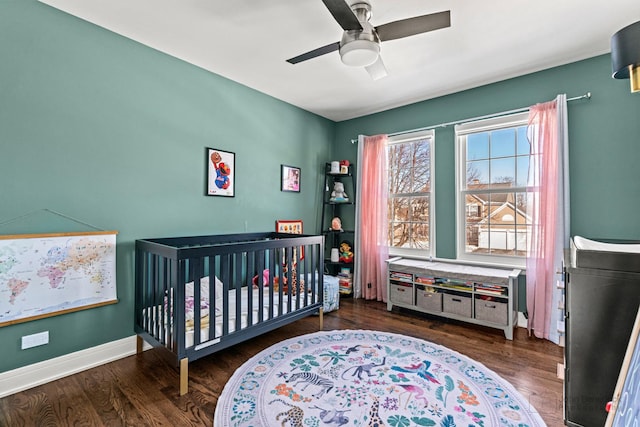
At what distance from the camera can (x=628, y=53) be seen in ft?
3.18

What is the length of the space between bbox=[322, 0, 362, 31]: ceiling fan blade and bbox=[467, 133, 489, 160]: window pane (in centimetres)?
213

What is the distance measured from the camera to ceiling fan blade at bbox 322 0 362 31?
1.50m

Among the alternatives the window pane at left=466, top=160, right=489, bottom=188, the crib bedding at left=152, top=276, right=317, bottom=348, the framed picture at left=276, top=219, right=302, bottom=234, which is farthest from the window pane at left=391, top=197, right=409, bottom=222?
the crib bedding at left=152, top=276, right=317, bottom=348

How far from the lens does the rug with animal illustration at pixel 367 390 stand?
1.60 metres

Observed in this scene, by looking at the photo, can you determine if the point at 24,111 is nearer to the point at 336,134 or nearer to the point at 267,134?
the point at 267,134

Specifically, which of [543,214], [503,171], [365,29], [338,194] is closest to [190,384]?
[365,29]

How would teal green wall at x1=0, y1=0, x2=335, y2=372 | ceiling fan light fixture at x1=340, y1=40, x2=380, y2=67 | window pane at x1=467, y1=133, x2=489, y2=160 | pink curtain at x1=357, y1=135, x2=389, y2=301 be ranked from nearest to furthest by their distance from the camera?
ceiling fan light fixture at x1=340, y1=40, x2=380, y2=67 < teal green wall at x1=0, y1=0, x2=335, y2=372 < window pane at x1=467, y1=133, x2=489, y2=160 < pink curtain at x1=357, y1=135, x2=389, y2=301

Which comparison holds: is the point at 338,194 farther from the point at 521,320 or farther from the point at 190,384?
the point at 190,384

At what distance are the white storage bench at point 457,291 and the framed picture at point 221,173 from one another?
196cm

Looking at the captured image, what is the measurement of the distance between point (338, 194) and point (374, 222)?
25.5 inches

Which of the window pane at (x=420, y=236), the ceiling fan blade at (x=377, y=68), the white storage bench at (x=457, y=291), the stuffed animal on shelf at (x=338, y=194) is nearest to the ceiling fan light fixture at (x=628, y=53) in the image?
the ceiling fan blade at (x=377, y=68)

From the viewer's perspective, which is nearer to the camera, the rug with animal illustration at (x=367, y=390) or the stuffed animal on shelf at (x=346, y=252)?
the rug with animal illustration at (x=367, y=390)

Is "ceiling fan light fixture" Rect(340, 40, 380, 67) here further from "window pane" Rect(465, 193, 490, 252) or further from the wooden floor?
the wooden floor

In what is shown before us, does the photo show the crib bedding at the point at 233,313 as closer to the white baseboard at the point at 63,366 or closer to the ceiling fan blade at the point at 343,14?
the white baseboard at the point at 63,366
